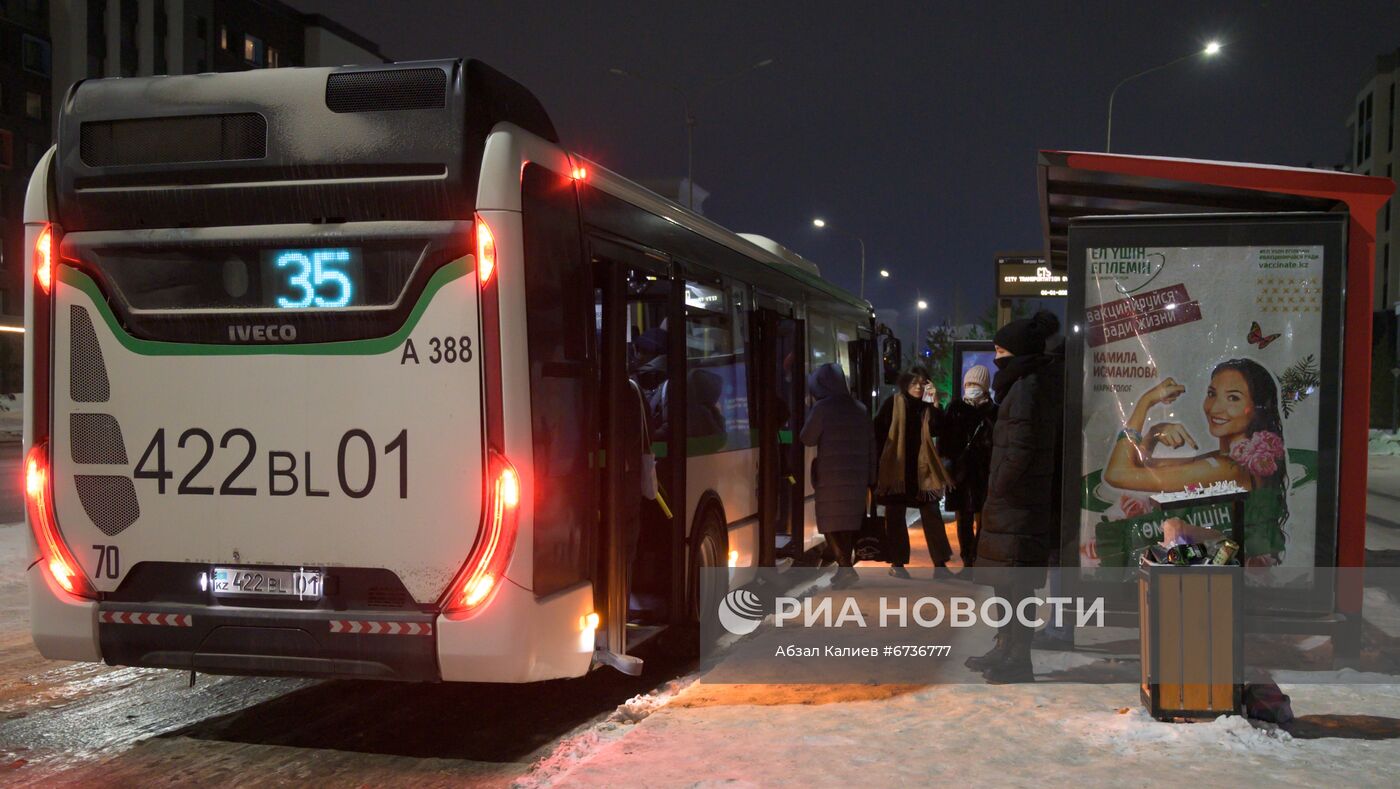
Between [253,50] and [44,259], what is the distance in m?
70.7

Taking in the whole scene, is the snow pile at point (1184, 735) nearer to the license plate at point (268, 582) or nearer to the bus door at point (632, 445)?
the bus door at point (632, 445)

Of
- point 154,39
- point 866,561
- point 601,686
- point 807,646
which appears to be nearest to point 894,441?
point 866,561

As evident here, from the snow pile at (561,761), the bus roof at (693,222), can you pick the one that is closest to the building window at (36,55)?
the bus roof at (693,222)

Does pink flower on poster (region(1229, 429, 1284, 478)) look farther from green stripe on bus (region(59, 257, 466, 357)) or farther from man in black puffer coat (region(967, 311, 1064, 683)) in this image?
green stripe on bus (region(59, 257, 466, 357))

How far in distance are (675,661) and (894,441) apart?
3.72 meters

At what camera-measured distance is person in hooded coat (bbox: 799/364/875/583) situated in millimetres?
10805

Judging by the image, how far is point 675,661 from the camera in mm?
8602

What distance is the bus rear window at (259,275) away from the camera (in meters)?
5.64

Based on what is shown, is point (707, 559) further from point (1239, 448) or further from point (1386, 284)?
point (1386, 284)

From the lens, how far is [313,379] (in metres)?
5.69

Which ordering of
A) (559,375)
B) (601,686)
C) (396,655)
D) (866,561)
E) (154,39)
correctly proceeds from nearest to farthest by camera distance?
(396,655) → (559,375) → (601,686) → (866,561) → (154,39)

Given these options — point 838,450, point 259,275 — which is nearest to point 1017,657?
point 838,450

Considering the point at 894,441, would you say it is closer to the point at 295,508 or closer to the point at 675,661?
the point at 675,661

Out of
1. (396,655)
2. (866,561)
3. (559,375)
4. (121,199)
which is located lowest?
(866,561)
